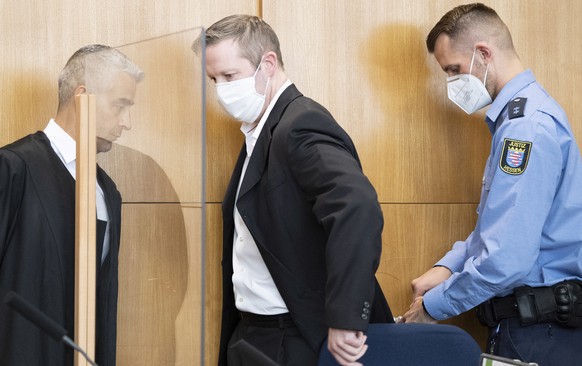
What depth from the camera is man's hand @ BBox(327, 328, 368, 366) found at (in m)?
2.09

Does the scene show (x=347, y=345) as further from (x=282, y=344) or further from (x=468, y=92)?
(x=468, y=92)

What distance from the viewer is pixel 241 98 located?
2545mm

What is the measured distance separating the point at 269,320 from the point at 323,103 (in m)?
1.00

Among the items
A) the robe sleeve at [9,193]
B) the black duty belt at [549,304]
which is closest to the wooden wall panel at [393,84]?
the black duty belt at [549,304]

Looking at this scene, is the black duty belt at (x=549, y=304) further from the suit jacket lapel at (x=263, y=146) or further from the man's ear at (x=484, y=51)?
the suit jacket lapel at (x=263, y=146)

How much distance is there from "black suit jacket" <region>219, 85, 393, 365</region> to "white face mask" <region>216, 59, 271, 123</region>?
0.07 m

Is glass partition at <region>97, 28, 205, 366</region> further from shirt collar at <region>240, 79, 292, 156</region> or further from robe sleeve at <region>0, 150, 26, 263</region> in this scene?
shirt collar at <region>240, 79, 292, 156</region>

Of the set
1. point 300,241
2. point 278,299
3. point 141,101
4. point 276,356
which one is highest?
point 141,101

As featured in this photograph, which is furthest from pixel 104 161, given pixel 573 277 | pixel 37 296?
pixel 573 277

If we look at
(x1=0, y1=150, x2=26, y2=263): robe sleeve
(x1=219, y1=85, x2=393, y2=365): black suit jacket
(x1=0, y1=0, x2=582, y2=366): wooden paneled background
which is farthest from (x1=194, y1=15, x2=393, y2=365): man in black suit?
(x1=0, y1=150, x2=26, y2=263): robe sleeve

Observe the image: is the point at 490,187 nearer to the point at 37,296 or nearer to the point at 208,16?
the point at 208,16

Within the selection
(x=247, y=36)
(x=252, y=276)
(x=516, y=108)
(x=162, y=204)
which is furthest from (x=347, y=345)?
(x=516, y=108)

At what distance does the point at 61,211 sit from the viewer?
217 centimetres

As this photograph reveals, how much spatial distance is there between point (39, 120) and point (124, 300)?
105 cm
